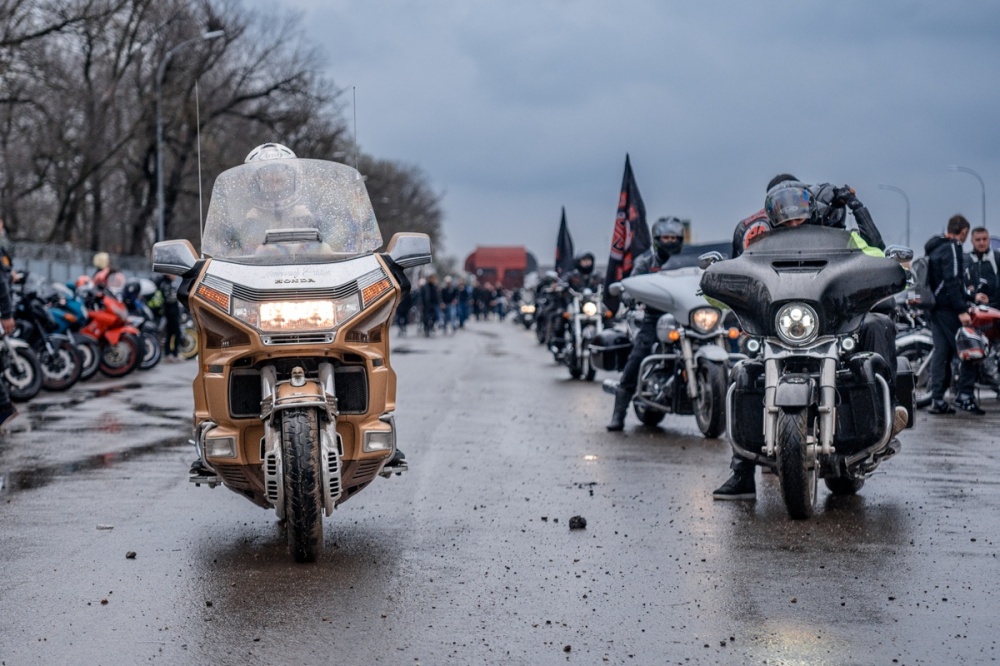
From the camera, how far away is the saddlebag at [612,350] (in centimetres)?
1330

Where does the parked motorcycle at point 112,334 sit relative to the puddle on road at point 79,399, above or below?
above

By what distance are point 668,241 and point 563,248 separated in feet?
63.9

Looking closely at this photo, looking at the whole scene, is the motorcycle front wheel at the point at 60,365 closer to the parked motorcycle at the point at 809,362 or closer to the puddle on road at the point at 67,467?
the puddle on road at the point at 67,467

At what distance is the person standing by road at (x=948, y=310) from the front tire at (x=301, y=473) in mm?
9331

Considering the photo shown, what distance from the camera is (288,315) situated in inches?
252

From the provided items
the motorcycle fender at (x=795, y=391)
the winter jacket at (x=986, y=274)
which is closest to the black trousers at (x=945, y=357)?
the winter jacket at (x=986, y=274)

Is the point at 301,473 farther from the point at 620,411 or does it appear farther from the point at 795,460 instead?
the point at 620,411

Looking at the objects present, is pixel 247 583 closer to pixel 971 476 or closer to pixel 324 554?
pixel 324 554

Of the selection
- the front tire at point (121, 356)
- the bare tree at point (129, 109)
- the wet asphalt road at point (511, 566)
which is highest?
the bare tree at point (129, 109)

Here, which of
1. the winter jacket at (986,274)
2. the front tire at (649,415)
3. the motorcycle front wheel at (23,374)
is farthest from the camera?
the motorcycle front wheel at (23,374)

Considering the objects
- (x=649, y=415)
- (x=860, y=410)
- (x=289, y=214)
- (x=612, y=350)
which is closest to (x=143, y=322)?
(x=612, y=350)

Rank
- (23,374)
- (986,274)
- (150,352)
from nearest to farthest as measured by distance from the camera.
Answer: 1. (986,274)
2. (23,374)
3. (150,352)

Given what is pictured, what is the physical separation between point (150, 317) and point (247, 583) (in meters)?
16.9

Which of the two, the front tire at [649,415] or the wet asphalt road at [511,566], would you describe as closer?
the wet asphalt road at [511,566]
